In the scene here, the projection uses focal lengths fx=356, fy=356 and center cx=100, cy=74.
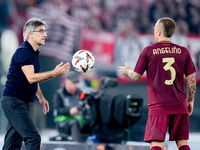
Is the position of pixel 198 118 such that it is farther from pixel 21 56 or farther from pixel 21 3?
pixel 21 56

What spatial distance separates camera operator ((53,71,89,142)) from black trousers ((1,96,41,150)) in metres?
2.93

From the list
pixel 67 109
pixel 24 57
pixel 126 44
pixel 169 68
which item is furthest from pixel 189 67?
pixel 126 44

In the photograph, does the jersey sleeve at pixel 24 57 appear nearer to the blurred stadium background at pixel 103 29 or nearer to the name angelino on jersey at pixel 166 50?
the name angelino on jersey at pixel 166 50

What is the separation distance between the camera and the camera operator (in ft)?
22.9

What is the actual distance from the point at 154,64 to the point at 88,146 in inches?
59.7

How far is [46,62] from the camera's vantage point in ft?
33.6

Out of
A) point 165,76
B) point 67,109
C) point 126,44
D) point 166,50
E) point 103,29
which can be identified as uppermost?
point 103,29

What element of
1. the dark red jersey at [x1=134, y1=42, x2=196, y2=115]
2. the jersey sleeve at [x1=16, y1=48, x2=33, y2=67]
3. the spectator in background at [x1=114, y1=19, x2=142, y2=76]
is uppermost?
the spectator in background at [x1=114, y1=19, x2=142, y2=76]

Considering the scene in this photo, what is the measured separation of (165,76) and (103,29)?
24.3 ft

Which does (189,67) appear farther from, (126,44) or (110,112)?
(126,44)

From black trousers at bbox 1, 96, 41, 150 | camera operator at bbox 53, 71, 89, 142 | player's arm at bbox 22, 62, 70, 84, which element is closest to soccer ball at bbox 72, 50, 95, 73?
player's arm at bbox 22, 62, 70, 84

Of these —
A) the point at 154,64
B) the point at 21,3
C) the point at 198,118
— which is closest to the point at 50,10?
the point at 21,3

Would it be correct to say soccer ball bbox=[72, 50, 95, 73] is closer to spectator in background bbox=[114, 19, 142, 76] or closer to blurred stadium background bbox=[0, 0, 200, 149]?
blurred stadium background bbox=[0, 0, 200, 149]

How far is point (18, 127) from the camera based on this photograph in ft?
11.8
